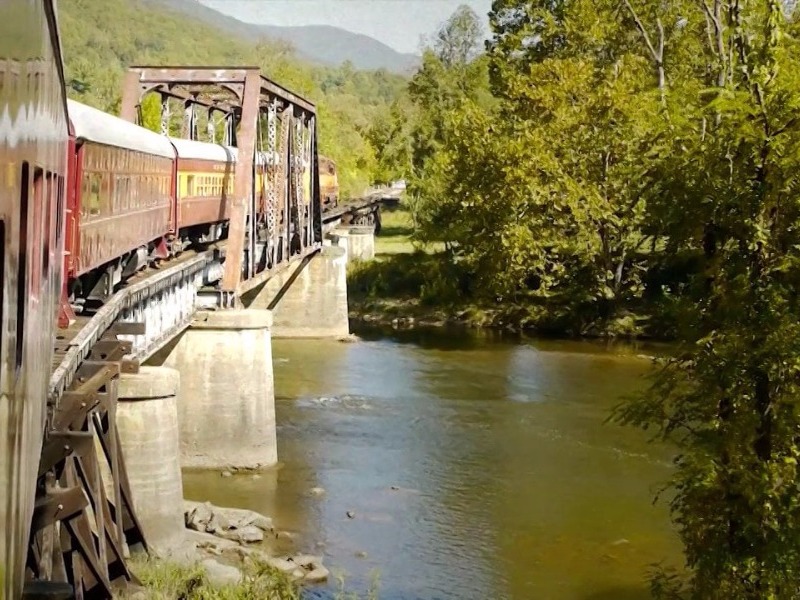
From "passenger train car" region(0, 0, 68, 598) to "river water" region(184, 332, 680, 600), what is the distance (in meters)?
7.51

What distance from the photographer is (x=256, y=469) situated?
22.5m

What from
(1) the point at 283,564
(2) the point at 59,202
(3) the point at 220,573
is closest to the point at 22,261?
(2) the point at 59,202

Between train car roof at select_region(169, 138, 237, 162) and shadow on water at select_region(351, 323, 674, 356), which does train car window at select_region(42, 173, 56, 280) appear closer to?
train car roof at select_region(169, 138, 237, 162)

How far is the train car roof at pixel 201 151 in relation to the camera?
82.1ft

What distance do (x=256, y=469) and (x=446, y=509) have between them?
4.42 metres

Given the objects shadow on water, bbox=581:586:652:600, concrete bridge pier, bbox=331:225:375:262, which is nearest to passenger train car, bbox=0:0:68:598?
shadow on water, bbox=581:586:652:600

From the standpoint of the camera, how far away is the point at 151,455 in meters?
16.2

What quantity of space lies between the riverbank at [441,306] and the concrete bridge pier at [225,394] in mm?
21021

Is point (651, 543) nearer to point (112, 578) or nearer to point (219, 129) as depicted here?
point (112, 578)

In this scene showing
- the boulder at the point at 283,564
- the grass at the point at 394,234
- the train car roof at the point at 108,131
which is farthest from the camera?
the grass at the point at 394,234

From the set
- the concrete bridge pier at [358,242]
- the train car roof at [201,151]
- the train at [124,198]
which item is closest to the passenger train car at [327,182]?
the concrete bridge pier at [358,242]

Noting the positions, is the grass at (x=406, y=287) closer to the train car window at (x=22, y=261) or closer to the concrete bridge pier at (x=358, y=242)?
the concrete bridge pier at (x=358, y=242)

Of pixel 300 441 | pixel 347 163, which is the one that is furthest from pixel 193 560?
pixel 347 163

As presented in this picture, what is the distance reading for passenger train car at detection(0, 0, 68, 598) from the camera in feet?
10.4
